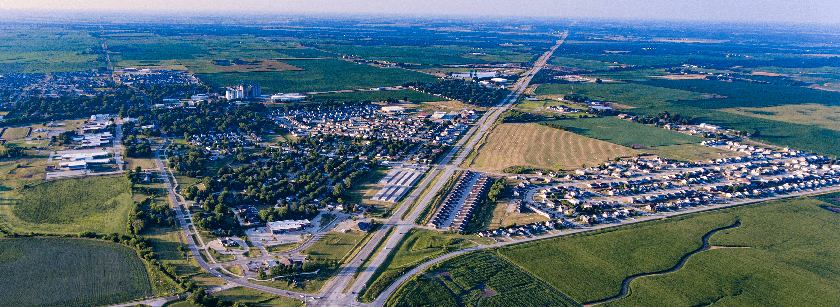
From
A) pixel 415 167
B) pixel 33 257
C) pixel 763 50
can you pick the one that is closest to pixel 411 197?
pixel 415 167

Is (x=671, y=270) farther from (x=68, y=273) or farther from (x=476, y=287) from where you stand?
(x=68, y=273)

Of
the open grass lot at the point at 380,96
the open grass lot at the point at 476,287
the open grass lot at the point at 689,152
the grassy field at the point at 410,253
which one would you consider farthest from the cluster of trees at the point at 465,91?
the open grass lot at the point at 476,287

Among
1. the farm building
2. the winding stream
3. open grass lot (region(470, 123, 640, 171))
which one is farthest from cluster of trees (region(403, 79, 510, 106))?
the farm building

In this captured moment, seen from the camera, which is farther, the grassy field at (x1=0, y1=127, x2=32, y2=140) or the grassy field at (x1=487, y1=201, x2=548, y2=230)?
the grassy field at (x1=0, y1=127, x2=32, y2=140)

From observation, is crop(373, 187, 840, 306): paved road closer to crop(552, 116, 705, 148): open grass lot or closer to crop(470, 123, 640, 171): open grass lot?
crop(470, 123, 640, 171): open grass lot

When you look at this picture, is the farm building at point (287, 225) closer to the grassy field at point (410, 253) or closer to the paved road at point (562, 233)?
the grassy field at point (410, 253)
